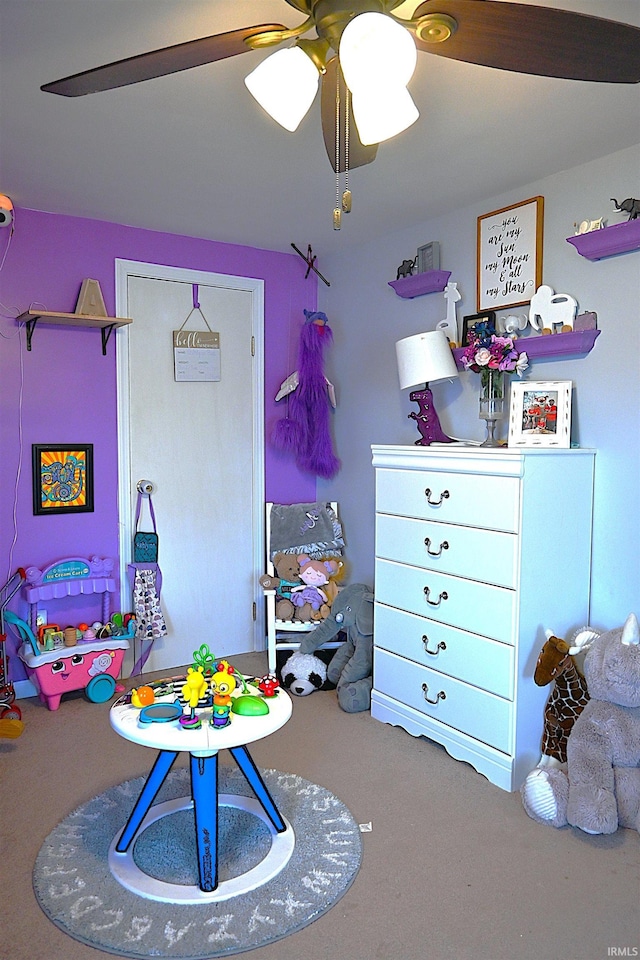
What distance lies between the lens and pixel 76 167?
8.68ft

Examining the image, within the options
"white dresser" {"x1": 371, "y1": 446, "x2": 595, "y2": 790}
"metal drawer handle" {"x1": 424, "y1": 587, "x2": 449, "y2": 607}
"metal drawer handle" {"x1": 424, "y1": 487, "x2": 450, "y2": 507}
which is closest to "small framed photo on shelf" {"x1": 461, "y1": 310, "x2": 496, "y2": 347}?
"white dresser" {"x1": 371, "y1": 446, "x2": 595, "y2": 790}

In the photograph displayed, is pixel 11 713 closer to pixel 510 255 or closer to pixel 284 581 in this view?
pixel 284 581

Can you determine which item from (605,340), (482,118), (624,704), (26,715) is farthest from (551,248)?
(26,715)

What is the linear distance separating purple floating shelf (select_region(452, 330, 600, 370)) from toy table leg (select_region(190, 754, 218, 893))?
6.25 ft

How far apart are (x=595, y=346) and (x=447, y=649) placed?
4.22ft

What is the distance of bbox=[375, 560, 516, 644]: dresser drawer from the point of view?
248 centimetres

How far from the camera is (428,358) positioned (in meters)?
2.99

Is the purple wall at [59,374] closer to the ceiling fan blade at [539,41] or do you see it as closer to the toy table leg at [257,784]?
the toy table leg at [257,784]

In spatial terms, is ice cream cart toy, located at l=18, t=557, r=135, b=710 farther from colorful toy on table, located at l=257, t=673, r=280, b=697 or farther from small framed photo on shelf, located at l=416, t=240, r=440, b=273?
small framed photo on shelf, located at l=416, t=240, r=440, b=273

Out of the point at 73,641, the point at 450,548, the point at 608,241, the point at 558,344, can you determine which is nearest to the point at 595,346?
the point at 558,344

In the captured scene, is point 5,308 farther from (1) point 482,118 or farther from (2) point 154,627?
(1) point 482,118

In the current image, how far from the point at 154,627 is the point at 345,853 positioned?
5.67ft

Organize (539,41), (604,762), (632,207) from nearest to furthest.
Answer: (539,41) → (604,762) → (632,207)

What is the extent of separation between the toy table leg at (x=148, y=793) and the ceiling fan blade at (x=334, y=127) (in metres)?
1.68
